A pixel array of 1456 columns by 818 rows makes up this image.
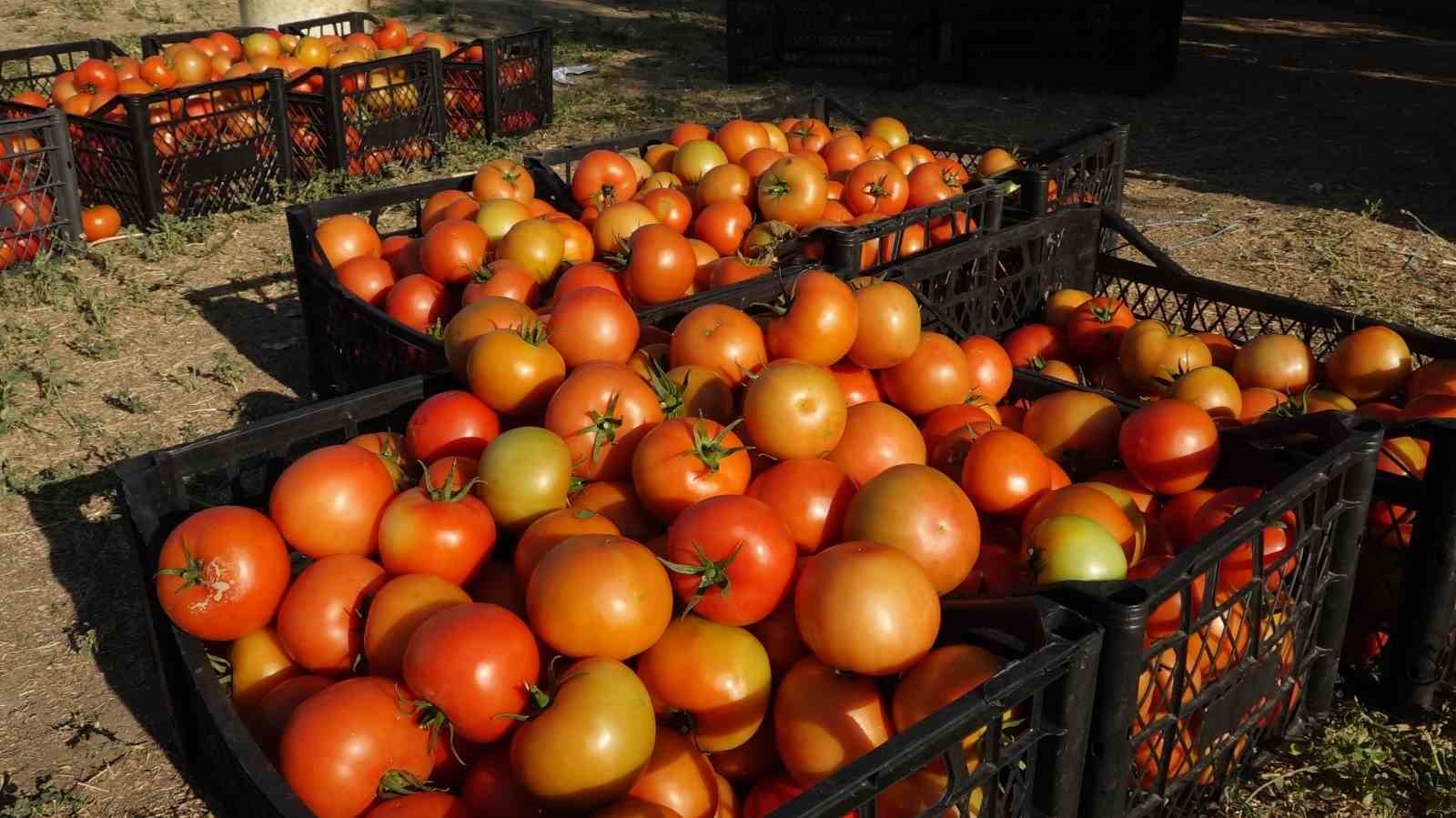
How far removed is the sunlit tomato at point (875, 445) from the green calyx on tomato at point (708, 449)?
0.32 m

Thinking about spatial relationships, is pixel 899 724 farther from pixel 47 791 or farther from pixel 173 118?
pixel 173 118

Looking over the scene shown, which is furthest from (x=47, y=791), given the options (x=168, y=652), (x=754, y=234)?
(x=754, y=234)

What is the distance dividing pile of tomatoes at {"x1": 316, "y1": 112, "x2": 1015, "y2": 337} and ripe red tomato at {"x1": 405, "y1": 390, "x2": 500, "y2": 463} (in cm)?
79

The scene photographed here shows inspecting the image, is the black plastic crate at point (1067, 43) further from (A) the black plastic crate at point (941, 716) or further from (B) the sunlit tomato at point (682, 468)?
(A) the black plastic crate at point (941, 716)

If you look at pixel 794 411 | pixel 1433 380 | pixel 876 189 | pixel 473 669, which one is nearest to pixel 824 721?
pixel 473 669

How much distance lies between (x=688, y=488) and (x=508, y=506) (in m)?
0.36

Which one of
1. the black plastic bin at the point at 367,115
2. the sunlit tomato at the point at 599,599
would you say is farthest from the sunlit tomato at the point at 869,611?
the black plastic bin at the point at 367,115

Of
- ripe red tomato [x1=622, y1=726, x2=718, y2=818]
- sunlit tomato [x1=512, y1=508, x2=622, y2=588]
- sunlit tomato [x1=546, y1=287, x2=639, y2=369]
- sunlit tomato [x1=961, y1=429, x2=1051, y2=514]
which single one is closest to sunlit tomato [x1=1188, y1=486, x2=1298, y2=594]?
sunlit tomato [x1=961, y1=429, x2=1051, y2=514]

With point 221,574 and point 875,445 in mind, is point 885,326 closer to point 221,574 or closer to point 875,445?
point 875,445

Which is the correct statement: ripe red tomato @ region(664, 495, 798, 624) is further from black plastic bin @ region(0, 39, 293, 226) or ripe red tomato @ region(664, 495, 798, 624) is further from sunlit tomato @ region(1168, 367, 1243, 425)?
black plastic bin @ region(0, 39, 293, 226)

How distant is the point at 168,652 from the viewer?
7.11ft

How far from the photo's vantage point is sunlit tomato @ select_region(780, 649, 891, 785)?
173 cm

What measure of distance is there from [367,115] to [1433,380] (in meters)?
6.04

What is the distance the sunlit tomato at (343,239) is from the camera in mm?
3824
